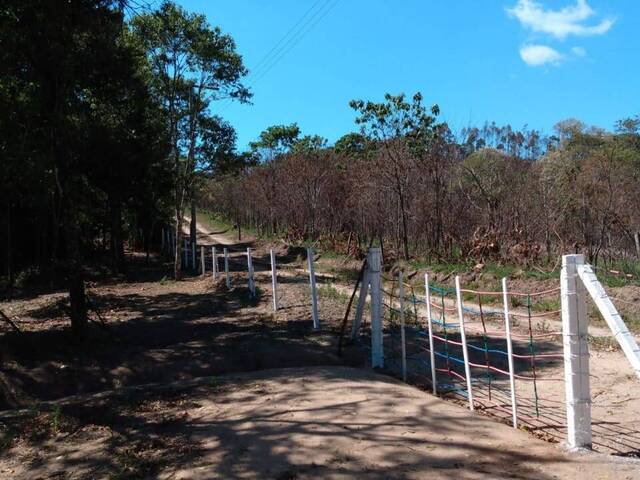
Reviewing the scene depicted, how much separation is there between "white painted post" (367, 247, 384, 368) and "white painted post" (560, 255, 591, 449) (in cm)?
352

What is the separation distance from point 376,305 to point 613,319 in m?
3.91

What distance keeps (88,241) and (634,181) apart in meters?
20.5

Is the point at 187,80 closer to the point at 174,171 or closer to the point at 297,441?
the point at 174,171

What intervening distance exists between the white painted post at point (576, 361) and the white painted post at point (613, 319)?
3.9 inches

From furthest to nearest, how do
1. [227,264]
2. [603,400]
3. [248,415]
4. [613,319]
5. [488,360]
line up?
[227,264] < [488,360] < [603,400] < [248,415] < [613,319]

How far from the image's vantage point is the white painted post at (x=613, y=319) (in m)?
3.46

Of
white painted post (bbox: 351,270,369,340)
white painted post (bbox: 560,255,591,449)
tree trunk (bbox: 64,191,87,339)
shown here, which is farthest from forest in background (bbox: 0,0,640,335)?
white painted post (bbox: 560,255,591,449)

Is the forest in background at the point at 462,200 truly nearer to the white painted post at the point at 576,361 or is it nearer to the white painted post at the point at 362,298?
the white painted post at the point at 362,298

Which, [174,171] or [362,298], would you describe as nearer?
[362,298]

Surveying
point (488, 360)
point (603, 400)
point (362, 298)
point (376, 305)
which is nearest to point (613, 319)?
point (603, 400)

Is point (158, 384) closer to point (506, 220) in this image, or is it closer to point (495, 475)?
point (495, 475)

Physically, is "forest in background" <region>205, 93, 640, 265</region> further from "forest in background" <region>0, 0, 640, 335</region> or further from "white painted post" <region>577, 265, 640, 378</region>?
"white painted post" <region>577, 265, 640, 378</region>

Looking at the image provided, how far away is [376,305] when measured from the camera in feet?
24.2

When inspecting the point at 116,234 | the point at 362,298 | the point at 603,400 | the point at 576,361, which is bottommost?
the point at 603,400
